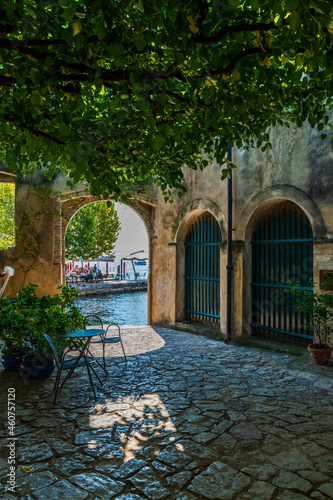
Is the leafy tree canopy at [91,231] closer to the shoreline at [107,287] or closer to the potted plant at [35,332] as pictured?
the shoreline at [107,287]

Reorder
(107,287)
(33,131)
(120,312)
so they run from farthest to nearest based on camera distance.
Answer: (107,287)
(120,312)
(33,131)

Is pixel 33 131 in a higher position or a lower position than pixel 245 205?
higher

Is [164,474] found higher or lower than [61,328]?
lower

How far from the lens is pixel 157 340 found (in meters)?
8.41

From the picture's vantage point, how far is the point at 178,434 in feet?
12.3

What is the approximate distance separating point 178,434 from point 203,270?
19.6 ft

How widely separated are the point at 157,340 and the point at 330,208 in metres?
4.80

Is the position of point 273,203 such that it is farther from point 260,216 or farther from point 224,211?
point 224,211

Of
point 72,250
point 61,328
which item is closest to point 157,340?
point 61,328

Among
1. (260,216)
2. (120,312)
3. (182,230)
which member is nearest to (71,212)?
(182,230)

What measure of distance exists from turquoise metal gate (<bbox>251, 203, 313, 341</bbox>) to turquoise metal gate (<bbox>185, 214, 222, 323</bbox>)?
1.23 metres

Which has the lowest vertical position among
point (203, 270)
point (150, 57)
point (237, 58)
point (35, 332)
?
point (35, 332)

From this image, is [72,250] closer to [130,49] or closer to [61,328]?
[61,328]

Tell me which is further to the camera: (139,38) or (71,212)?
(71,212)
